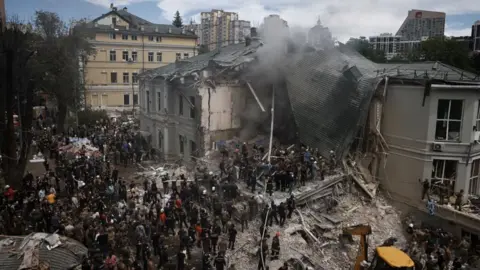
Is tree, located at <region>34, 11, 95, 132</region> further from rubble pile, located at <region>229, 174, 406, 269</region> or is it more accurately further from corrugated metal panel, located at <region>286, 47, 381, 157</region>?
rubble pile, located at <region>229, 174, 406, 269</region>

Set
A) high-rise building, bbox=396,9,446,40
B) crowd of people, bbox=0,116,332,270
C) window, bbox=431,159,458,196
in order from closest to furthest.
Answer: crowd of people, bbox=0,116,332,270, window, bbox=431,159,458,196, high-rise building, bbox=396,9,446,40

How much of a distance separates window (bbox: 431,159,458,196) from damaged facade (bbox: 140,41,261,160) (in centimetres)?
1181

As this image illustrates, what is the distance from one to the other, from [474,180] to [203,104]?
1505cm

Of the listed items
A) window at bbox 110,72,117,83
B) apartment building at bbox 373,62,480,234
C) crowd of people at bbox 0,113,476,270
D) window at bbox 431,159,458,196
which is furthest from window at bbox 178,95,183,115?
window at bbox 110,72,117,83

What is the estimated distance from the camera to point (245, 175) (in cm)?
2025

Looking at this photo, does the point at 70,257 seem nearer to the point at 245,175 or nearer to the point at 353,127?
the point at 245,175

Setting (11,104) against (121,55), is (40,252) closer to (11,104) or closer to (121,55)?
(11,104)

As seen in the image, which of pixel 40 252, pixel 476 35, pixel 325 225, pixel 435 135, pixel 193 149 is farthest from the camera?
pixel 476 35

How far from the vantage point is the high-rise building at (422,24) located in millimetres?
100500

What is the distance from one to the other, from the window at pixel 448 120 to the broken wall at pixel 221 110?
1156cm

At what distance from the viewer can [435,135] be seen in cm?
1947

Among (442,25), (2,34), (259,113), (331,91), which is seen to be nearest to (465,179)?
(331,91)

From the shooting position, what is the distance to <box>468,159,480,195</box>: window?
20125 millimetres

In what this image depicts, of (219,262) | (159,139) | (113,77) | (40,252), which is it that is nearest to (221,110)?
(159,139)
